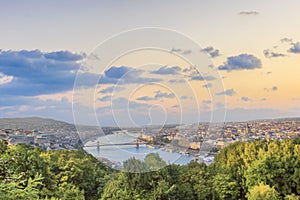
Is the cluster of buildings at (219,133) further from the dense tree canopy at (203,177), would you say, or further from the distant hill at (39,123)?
the distant hill at (39,123)

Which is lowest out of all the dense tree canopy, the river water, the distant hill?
the dense tree canopy

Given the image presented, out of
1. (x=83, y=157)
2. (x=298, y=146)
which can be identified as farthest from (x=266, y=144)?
(x=83, y=157)

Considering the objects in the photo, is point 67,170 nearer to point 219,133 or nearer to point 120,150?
point 219,133

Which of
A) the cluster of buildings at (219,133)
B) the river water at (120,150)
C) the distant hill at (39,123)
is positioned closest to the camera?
the river water at (120,150)

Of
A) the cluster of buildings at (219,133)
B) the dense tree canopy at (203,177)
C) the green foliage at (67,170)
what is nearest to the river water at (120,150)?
the cluster of buildings at (219,133)

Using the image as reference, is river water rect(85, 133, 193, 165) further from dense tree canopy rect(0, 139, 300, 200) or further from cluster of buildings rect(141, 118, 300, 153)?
dense tree canopy rect(0, 139, 300, 200)

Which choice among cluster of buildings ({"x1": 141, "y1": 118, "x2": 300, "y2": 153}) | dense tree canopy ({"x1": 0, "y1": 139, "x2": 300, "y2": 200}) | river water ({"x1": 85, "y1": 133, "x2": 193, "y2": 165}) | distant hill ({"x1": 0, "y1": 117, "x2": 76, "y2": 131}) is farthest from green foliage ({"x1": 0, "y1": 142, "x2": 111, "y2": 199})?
cluster of buildings ({"x1": 141, "y1": 118, "x2": 300, "y2": 153})

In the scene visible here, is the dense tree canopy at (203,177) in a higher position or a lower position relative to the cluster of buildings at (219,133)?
lower

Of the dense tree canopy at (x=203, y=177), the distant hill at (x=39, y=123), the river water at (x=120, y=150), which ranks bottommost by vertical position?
the dense tree canopy at (x=203, y=177)

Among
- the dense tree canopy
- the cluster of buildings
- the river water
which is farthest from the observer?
the dense tree canopy

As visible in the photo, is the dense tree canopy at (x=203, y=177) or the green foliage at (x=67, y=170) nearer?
the green foliage at (x=67, y=170)

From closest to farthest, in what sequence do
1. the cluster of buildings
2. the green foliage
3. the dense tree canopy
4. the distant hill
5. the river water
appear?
the river water, the cluster of buildings, the green foliage, the dense tree canopy, the distant hill

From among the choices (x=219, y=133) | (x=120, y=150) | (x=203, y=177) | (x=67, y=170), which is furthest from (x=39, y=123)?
(x=120, y=150)

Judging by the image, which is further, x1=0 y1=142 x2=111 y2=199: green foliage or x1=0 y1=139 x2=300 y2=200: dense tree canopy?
x1=0 y1=139 x2=300 y2=200: dense tree canopy
